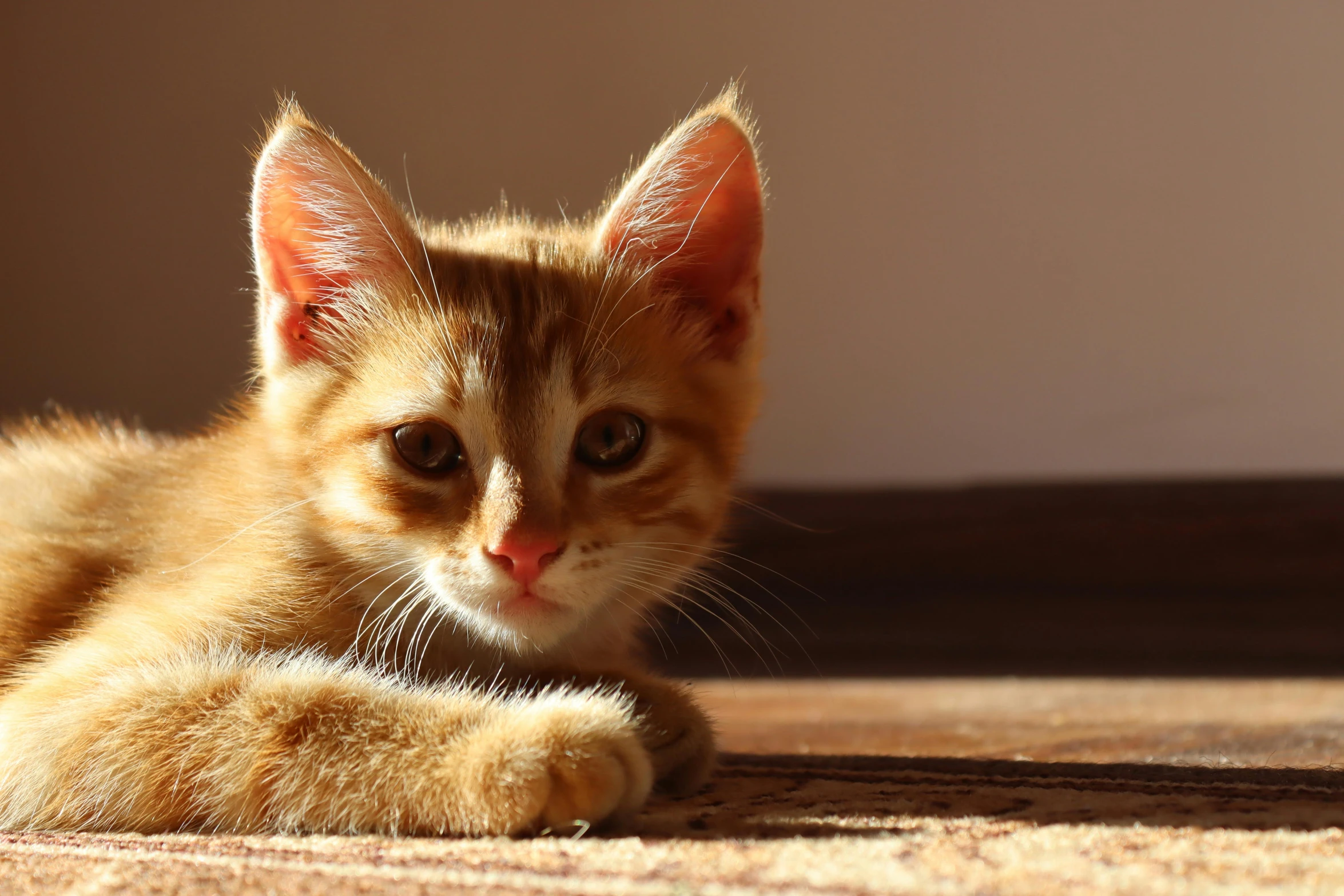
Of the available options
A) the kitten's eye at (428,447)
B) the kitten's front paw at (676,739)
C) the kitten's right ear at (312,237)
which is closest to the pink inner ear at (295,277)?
the kitten's right ear at (312,237)

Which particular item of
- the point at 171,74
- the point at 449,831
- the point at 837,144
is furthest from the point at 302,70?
the point at 449,831

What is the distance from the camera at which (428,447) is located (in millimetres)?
1036

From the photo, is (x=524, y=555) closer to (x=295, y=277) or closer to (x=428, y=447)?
(x=428, y=447)

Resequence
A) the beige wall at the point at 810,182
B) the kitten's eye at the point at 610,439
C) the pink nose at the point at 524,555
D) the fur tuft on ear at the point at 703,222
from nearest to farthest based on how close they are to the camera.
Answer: the pink nose at the point at 524,555 → the kitten's eye at the point at 610,439 → the fur tuft on ear at the point at 703,222 → the beige wall at the point at 810,182

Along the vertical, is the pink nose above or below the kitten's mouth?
above

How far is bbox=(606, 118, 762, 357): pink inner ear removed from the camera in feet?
3.86

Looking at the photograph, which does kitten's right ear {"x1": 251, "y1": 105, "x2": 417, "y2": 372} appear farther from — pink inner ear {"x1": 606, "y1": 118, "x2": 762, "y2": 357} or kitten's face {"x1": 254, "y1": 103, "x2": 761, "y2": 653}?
pink inner ear {"x1": 606, "y1": 118, "x2": 762, "y2": 357}

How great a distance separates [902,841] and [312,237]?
0.78m

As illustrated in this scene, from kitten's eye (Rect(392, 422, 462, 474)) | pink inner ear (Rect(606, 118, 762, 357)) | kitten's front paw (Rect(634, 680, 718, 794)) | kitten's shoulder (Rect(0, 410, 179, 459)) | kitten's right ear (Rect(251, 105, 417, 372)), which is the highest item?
pink inner ear (Rect(606, 118, 762, 357))

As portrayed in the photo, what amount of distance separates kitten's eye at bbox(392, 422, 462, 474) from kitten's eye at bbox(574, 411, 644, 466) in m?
0.11

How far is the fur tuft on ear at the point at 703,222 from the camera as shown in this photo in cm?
117

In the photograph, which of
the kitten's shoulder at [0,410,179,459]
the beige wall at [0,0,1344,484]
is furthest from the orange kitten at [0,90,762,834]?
the beige wall at [0,0,1344,484]

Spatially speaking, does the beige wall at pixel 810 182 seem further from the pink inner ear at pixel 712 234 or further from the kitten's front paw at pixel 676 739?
the kitten's front paw at pixel 676 739

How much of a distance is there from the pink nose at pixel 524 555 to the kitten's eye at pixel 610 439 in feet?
0.39
